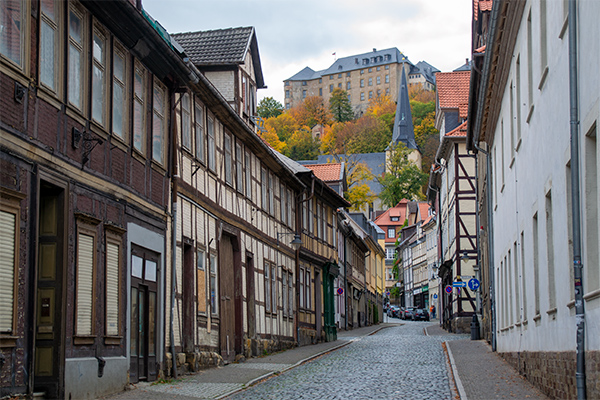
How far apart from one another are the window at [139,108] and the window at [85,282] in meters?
2.67

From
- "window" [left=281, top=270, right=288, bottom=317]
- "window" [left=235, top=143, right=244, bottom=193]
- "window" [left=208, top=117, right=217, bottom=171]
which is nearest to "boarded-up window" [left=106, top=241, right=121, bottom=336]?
"window" [left=208, top=117, right=217, bottom=171]

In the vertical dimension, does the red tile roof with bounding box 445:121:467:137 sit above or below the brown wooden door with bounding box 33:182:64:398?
above

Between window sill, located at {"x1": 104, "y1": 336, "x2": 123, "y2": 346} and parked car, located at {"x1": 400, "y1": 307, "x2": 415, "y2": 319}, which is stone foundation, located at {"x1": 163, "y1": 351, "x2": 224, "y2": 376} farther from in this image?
parked car, located at {"x1": 400, "y1": 307, "x2": 415, "y2": 319}

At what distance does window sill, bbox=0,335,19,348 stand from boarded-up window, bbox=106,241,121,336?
345 centimetres

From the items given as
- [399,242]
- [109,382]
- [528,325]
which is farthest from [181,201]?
[399,242]

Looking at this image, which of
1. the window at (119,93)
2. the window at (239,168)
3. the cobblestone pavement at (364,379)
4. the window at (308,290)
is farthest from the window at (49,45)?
the window at (308,290)

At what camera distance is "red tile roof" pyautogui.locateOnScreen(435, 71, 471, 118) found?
42281 mm

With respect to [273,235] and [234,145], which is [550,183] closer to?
[234,145]

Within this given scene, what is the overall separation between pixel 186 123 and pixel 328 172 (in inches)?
1038

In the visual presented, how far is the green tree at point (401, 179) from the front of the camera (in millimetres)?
107812

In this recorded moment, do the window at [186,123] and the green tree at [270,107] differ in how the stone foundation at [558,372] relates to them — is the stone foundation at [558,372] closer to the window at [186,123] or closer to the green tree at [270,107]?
the window at [186,123]

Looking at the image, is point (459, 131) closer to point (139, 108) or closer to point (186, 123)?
point (186, 123)

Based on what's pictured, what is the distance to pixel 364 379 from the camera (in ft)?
54.2

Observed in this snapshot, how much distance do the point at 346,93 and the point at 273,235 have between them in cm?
15536
